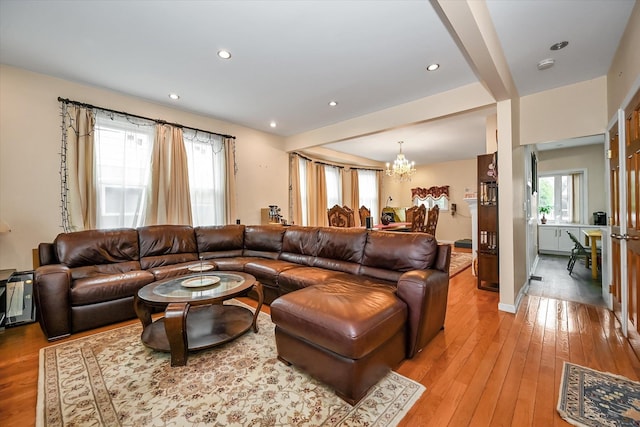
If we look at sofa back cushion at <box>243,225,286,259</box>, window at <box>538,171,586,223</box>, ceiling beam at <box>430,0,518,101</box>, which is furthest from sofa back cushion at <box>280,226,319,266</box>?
window at <box>538,171,586,223</box>

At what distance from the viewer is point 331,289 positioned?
2.05 meters

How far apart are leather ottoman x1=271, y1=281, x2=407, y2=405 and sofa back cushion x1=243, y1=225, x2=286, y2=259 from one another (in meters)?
2.02

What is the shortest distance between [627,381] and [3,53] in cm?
609

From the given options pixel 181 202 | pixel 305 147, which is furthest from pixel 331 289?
pixel 305 147

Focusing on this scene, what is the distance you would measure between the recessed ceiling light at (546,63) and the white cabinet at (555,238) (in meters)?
5.13

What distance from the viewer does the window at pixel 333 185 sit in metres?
7.20

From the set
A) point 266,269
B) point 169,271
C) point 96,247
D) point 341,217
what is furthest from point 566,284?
point 96,247

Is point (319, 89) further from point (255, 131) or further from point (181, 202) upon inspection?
point (181, 202)

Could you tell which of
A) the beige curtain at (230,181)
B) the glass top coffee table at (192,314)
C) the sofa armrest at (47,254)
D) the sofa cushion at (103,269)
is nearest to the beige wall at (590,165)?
the beige curtain at (230,181)

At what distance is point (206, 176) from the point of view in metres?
4.45

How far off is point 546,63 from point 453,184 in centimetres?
609

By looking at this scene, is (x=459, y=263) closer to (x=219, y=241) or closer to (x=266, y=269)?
(x=266, y=269)

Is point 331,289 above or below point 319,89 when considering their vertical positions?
Answer: below

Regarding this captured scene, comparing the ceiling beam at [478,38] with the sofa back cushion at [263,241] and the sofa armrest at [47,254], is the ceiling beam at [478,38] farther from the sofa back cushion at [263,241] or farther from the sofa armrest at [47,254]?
the sofa armrest at [47,254]
